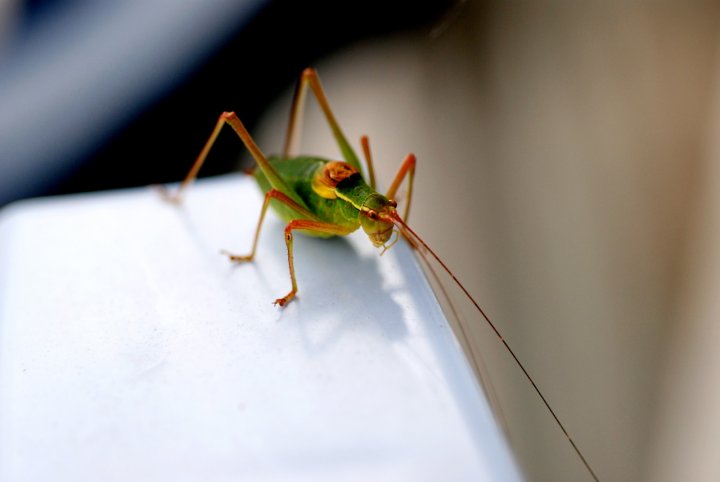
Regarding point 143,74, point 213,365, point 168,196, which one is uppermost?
point 143,74

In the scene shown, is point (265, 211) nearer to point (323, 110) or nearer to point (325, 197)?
point (325, 197)

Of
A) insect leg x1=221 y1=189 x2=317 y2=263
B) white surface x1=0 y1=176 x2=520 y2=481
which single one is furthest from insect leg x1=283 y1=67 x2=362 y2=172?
white surface x1=0 y1=176 x2=520 y2=481

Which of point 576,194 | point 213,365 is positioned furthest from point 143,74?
point 213,365

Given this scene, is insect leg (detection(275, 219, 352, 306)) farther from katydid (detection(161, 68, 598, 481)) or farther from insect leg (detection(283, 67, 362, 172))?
insect leg (detection(283, 67, 362, 172))

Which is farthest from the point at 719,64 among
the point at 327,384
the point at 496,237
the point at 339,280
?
the point at 327,384

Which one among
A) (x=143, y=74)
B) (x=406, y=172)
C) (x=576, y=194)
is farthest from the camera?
(x=576, y=194)

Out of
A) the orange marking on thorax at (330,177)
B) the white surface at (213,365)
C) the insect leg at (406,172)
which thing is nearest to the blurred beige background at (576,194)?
the insect leg at (406,172)

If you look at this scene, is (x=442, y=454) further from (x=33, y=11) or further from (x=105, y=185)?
(x=105, y=185)

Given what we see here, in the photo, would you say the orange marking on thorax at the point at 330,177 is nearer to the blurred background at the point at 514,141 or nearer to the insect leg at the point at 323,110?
the insect leg at the point at 323,110
